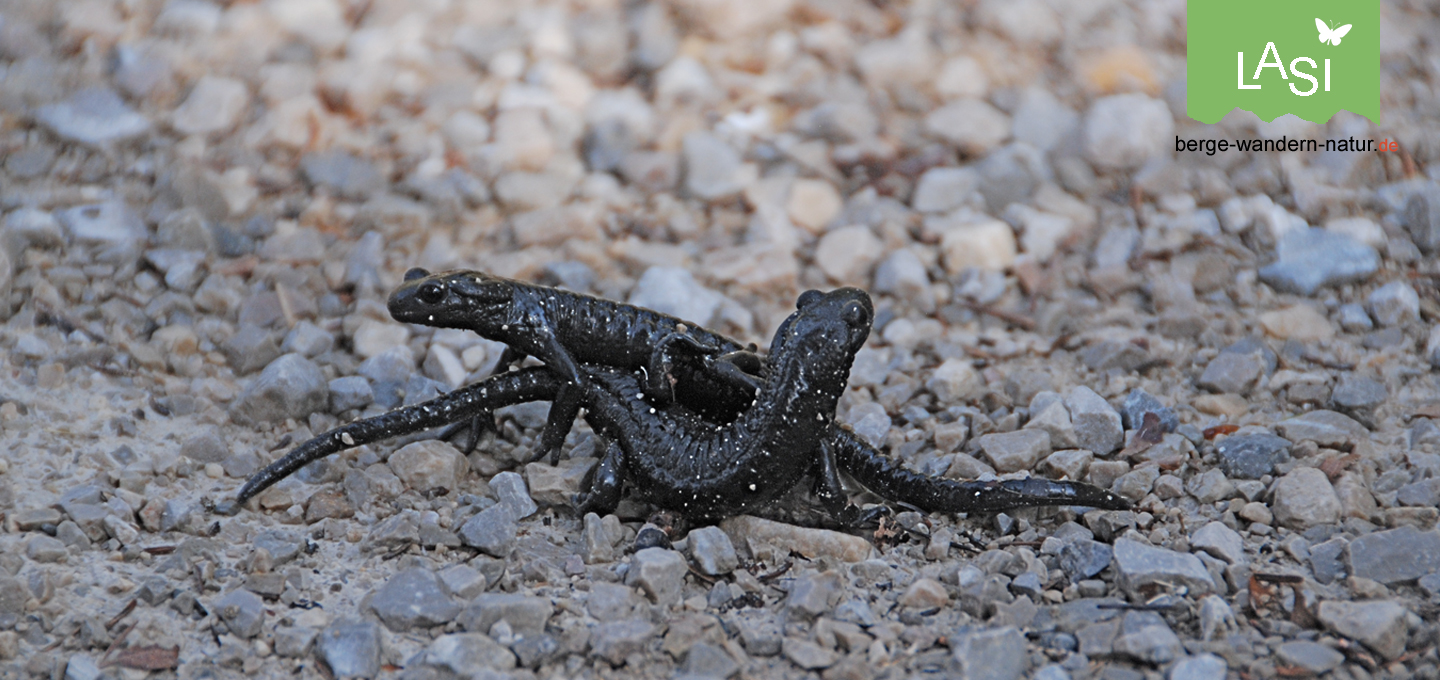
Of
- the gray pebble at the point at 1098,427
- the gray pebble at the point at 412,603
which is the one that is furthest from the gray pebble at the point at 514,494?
the gray pebble at the point at 1098,427

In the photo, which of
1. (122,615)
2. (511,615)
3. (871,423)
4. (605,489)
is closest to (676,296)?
(871,423)

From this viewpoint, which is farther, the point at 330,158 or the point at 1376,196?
the point at 330,158

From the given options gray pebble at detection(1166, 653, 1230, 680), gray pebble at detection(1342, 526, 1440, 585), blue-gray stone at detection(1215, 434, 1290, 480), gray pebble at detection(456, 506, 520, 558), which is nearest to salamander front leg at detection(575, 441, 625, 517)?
gray pebble at detection(456, 506, 520, 558)

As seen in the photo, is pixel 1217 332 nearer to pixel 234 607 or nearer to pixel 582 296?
pixel 582 296

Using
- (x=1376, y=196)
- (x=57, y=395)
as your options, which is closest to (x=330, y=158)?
(x=57, y=395)

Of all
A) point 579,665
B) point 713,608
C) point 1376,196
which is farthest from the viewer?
point 1376,196

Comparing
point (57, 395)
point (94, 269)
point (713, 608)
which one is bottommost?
point (713, 608)

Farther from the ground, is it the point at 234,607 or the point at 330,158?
the point at 330,158

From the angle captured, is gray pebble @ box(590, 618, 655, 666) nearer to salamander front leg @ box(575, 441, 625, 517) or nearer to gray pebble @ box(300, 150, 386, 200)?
salamander front leg @ box(575, 441, 625, 517)
